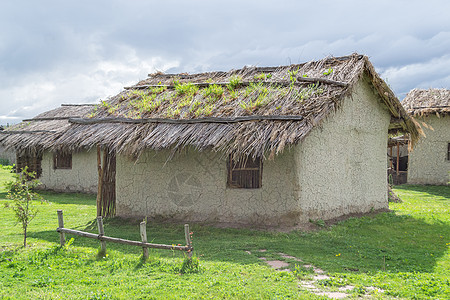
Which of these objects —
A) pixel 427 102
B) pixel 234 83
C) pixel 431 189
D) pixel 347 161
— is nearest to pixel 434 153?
pixel 431 189

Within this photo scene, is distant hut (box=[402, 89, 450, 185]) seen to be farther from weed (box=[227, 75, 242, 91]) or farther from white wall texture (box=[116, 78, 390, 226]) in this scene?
weed (box=[227, 75, 242, 91])

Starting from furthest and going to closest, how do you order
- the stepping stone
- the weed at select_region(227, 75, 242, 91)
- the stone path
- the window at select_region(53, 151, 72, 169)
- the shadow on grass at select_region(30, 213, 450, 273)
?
the window at select_region(53, 151, 72, 169)
the weed at select_region(227, 75, 242, 91)
the shadow on grass at select_region(30, 213, 450, 273)
the stepping stone
the stone path

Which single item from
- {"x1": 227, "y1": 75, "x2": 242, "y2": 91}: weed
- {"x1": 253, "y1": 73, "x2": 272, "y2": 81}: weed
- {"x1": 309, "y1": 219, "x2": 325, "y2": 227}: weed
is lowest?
{"x1": 309, "y1": 219, "x2": 325, "y2": 227}: weed

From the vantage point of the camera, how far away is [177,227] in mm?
9250

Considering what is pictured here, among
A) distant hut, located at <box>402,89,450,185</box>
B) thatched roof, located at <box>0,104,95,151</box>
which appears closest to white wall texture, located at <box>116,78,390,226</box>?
thatched roof, located at <box>0,104,95,151</box>

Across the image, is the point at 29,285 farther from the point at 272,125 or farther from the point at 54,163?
the point at 54,163

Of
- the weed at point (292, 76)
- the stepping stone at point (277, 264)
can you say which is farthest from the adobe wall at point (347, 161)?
the stepping stone at point (277, 264)

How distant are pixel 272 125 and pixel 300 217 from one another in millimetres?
1909

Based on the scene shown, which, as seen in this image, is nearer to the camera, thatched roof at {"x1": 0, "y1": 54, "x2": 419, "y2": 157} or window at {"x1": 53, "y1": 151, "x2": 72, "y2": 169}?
thatched roof at {"x1": 0, "y1": 54, "x2": 419, "y2": 157}

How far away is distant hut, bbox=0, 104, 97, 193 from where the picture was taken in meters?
15.9

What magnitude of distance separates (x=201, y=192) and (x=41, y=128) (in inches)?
451

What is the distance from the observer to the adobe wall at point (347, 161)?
29.1ft

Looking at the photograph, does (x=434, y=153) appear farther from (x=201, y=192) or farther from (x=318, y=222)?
(x=201, y=192)

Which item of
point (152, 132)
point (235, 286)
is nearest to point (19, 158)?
point (152, 132)
